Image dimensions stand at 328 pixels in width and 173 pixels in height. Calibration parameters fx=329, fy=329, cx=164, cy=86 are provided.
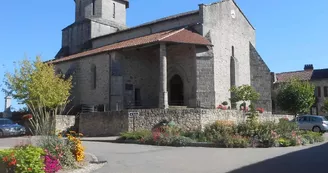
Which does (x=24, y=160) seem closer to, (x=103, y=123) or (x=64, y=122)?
(x=103, y=123)

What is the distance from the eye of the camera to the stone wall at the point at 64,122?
23138 mm

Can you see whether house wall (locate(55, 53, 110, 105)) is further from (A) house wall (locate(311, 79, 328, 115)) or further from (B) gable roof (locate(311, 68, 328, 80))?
(B) gable roof (locate(311, 68, 328, 80))

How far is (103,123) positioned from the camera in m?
21.9

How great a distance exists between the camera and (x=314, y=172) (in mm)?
7832

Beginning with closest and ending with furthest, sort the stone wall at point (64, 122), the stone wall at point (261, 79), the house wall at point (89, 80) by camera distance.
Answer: the stone wall at point (64, 122) → the house wall at point (89, 80) → the stone wall at point (261, 79)

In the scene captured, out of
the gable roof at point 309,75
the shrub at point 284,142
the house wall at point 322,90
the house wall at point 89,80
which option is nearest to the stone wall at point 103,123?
the house wall at point 89,80

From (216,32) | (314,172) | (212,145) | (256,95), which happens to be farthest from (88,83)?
(314,172)

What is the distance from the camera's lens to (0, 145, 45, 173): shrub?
746 centimetres

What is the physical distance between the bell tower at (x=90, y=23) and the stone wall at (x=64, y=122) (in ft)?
41.6

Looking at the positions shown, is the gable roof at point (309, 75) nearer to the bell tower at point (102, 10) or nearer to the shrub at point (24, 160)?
Answer: the bell tower at point (102, 10)

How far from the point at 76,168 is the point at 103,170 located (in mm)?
868

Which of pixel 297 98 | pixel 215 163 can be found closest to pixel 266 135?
pixel 215 163

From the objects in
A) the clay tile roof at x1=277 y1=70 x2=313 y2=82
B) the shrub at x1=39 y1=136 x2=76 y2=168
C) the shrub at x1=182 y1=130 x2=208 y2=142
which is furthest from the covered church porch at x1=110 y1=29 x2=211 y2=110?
the clay tile roof at x1=277 y1=70 x2=313 y2=82

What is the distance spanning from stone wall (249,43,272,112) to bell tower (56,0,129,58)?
15.4m
